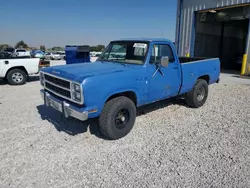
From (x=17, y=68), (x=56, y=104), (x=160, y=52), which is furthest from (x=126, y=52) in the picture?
(x=17, y=68)

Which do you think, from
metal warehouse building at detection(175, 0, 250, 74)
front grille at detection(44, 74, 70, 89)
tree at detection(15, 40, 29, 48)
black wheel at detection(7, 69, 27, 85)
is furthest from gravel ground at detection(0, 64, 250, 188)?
tree at detection(15, 40, 29, 48)

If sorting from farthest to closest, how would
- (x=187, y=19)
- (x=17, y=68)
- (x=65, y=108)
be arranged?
(x=187, y=19)
(x=17, y=68)
(x=65, y=108)

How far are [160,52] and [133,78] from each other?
1247mm

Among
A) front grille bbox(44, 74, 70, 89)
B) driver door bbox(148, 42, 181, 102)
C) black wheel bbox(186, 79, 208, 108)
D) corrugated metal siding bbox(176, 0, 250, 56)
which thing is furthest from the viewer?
corrugated metal siding bbox(176, 0, 250, 56)

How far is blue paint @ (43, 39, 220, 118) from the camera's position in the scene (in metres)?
3.40

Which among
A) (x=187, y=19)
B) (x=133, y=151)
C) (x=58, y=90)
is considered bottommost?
(x=133, y=151)

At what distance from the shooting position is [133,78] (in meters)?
3.89

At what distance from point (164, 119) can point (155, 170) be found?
84.1 inches

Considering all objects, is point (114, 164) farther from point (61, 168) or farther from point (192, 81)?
point (192, 81)

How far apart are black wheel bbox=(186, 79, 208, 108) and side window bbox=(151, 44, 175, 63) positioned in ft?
4.34

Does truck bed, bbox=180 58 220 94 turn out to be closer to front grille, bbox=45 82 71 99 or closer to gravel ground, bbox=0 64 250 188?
gravel ground, bbox=0 64 250 188

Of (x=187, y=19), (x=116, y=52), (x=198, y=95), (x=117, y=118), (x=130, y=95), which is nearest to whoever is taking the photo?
(x=117, y=118)

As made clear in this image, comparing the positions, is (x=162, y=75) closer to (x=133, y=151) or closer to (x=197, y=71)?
(x=197, y=71)

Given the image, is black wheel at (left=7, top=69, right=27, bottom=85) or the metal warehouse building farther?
the metal warehouse building
